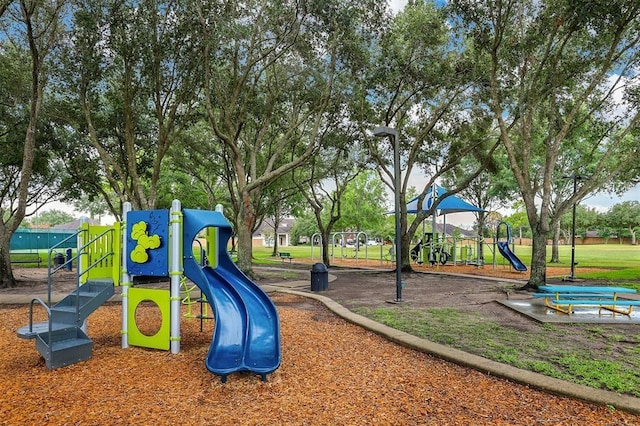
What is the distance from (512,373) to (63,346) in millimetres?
5333

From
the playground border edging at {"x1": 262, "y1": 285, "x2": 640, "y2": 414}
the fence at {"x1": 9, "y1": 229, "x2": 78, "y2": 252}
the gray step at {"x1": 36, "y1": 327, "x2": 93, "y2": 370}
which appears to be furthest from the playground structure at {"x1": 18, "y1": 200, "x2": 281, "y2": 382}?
the fence at {"x1": 9, "y1": 229, "x2": 78, "y2": 252}

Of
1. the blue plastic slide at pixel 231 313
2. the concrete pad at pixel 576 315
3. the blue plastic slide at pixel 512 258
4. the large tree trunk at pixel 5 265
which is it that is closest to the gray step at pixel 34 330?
the blue plastic slide at pixel 231 313

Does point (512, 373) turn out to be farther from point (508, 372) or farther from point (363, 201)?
point (363, 201)

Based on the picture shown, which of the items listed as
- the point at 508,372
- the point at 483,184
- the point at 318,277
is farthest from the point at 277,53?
the point at 483,184

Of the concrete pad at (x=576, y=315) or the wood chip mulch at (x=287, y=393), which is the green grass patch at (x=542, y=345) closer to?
the concrete pad at (x=576, y=315)

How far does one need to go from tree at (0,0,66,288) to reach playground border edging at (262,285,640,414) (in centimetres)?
1256

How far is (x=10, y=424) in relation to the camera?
3586 millimetres

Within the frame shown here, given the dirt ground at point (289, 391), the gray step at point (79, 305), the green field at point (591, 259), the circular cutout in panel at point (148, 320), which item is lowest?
the green field at point (591, 259)

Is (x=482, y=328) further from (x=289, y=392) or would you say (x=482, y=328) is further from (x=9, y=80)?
(x=9, y=80)

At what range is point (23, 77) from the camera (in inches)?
620

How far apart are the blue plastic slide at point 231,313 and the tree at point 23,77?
406 inches

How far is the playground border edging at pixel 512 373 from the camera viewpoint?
389 centimetres

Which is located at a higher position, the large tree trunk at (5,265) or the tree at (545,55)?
the tree at (545,55)

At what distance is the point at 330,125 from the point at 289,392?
1604 cm
